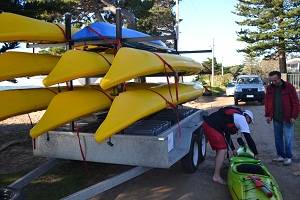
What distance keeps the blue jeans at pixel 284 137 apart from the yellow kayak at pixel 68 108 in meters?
3.80

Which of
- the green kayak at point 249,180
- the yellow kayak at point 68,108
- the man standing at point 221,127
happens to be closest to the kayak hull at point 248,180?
the green kayak at point 249,180

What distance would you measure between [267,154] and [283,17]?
34.4 metres

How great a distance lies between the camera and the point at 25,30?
6.21 meters

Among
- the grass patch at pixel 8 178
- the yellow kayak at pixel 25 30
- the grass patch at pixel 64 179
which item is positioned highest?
the yellow kayak at pixel 25 30

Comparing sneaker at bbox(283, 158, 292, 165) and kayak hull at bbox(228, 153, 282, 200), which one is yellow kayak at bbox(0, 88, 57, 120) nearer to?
kayak hull at bbox(228, 153, 282, 200)

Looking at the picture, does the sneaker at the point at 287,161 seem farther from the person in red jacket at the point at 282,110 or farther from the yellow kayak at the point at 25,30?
the yellow kayak at the point at 25,30

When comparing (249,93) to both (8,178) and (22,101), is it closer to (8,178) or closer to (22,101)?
(8,178)

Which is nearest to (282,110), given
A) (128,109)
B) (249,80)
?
(128,109)

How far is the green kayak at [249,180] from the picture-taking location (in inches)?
213

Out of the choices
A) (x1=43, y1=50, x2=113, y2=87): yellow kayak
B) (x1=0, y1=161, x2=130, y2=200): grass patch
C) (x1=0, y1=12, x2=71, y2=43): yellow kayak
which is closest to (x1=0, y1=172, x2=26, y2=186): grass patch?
(x1=0, y1=161, x2=130, y2=200): grass patch

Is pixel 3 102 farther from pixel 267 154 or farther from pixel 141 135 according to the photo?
pixel 267 154

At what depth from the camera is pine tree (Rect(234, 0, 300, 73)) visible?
40.4m

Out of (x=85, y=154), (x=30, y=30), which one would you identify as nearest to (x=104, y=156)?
(x=85, y=154)

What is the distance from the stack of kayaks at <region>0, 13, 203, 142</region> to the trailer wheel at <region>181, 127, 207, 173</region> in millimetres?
944
